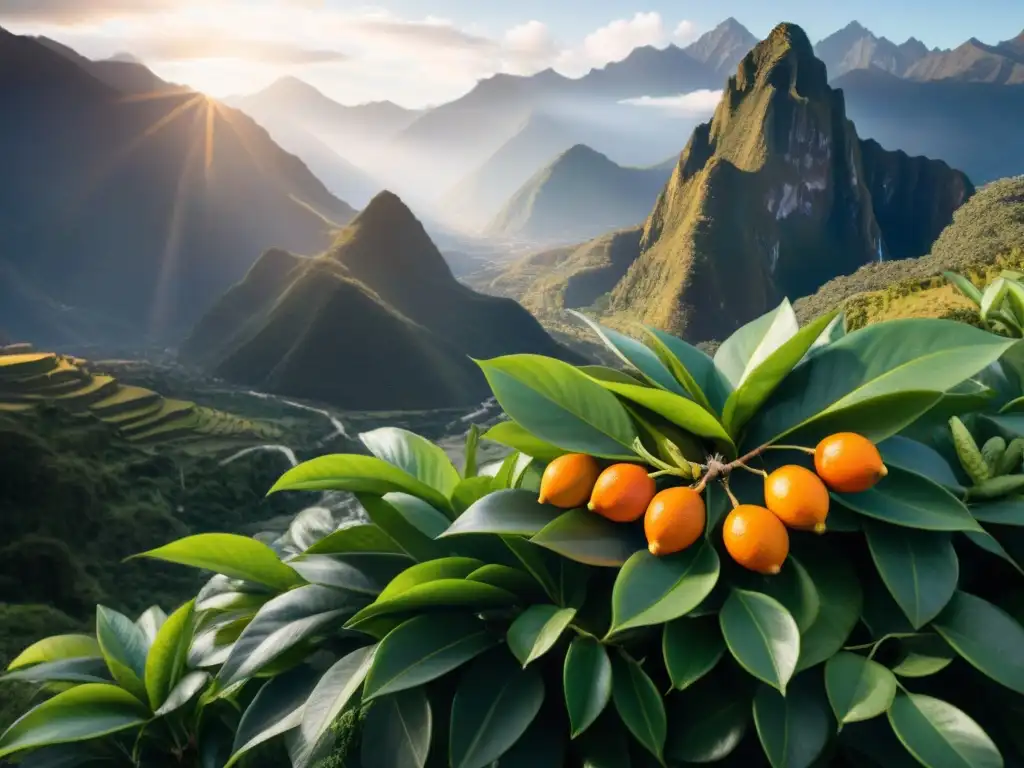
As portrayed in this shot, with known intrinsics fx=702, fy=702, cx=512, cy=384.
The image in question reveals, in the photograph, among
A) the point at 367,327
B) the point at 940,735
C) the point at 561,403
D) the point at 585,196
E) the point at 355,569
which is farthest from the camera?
the point at 585,196

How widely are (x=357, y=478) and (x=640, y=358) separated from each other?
49cm

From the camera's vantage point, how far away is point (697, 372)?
1136mm

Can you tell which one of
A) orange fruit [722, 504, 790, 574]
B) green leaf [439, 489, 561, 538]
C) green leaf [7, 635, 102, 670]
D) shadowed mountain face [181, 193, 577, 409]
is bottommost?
shadowed mountain face [181, 193, 577, 409]

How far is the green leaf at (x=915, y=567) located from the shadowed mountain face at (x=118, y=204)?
90.3m

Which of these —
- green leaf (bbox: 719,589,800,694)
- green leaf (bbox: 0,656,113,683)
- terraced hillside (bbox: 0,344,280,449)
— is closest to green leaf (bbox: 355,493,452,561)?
green leaf (bbox: 719,589,800,694)

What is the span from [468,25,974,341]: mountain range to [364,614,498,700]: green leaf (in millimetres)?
72333

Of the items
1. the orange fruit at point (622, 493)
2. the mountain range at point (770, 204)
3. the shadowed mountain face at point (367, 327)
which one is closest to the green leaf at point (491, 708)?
the orange fruit at point (622, 493)

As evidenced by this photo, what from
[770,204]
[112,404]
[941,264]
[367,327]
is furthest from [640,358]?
[770,204]

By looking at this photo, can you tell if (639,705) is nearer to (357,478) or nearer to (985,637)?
(985,637)

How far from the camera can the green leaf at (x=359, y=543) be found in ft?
3.69

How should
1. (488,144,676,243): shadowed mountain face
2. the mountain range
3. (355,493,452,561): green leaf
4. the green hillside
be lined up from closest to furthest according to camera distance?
(355,493,452,561): green leaf, the green hillside, the mountain range, (488,144,676,243): shadowed mountain face

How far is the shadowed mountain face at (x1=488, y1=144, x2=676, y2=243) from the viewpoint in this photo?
626 feet

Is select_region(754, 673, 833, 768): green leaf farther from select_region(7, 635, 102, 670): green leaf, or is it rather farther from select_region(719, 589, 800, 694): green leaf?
select_region(7, 635, 102, 670): green leaf

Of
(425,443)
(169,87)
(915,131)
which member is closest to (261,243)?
(169,87)
